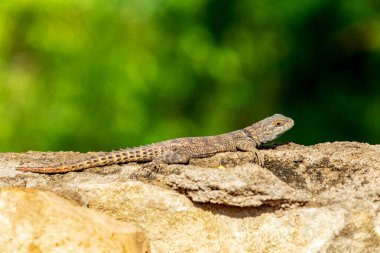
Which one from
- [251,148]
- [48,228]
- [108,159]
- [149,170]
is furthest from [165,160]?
[48,228]

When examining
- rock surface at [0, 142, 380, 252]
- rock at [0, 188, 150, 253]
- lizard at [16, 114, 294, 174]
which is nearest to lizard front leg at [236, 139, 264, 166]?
lizard at [16, 114, 294, 174]

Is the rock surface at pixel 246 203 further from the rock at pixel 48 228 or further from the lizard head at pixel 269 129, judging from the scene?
the lizard head at pixel 269 129

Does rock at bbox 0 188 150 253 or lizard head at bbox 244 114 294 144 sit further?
lizard head at bbox 244 114 294 144

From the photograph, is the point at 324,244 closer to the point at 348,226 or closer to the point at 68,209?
the point at 348,226

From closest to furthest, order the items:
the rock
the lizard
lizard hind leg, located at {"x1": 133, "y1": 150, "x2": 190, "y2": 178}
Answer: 1. the rock
2. lizard hind leg, located at {"x1": 133, "y1": 150, "x2": 190, "y2": 178}
3. the lizard

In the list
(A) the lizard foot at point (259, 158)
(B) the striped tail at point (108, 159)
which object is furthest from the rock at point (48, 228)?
(A) the lizard foot at point (259, 158)

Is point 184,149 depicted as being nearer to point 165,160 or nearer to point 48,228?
point 165,160

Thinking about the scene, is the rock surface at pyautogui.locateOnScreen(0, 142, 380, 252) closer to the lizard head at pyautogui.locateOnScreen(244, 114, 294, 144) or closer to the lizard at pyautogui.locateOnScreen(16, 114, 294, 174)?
the lizard at pyautogui.locateOnScreen(16, 114, 294, 174)
